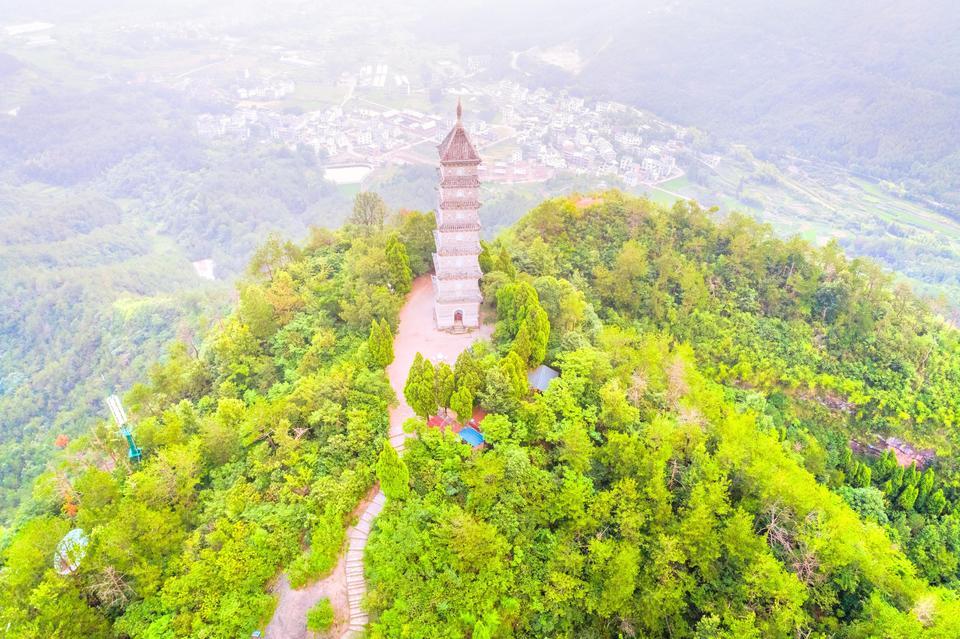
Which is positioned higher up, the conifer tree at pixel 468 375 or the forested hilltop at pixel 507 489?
the conifer tree at pixel 468 375

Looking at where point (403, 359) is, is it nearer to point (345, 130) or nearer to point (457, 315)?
point (457, 315)

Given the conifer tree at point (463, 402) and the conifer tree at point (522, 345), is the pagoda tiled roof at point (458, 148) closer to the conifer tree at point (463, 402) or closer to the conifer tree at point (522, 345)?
the conifer tree at point (522, 345)

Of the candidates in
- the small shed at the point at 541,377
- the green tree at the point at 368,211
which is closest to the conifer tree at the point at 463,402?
the small shed at the point at 541,377

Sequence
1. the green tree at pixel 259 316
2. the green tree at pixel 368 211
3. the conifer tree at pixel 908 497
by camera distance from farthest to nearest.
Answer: the green tree at pixel 368 211, the green tree at pixel 259 316, the conifer tree at pixel 908 497

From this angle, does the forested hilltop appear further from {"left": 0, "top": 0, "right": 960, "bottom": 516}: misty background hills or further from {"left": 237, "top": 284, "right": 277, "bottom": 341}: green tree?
{"left": 0, "top": 0, "right": 960, "bottom": 516}: misty background hills

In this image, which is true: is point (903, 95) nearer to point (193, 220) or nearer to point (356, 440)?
point (356, 440)

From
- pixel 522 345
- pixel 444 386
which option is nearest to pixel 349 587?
pixel 444 386

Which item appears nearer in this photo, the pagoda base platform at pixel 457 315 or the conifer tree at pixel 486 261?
the pagoda base platform at pixel 457 315
